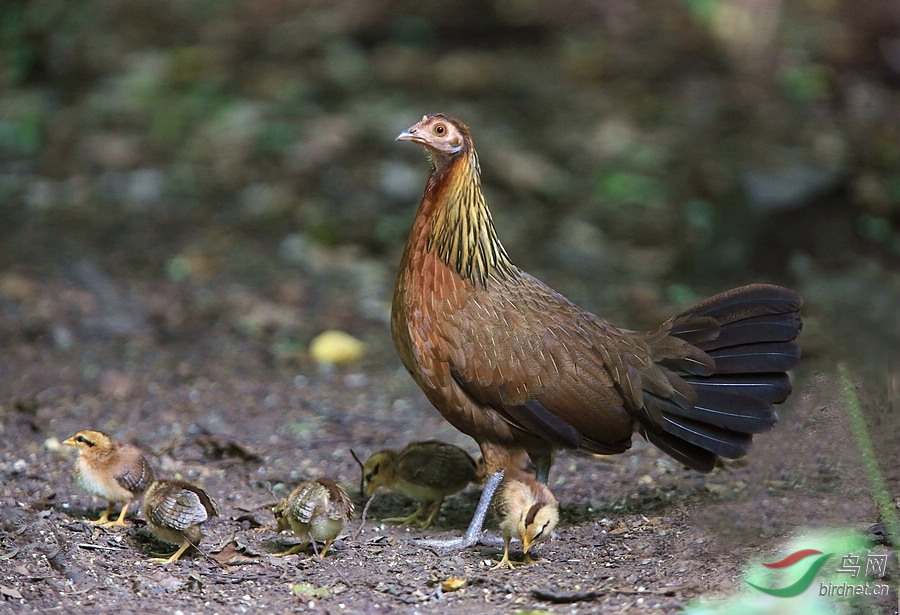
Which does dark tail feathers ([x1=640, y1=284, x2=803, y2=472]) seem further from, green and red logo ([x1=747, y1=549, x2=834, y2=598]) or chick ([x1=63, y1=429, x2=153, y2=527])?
chick ([x1=63, y1=429, x2=153, y2=527])

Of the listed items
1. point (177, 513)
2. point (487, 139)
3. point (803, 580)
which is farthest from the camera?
point (487, 139)

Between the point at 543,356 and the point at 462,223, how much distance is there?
0.75m

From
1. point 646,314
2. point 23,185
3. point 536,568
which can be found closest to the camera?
point 536,568

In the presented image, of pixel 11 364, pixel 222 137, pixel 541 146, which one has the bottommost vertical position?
pixel 11 364

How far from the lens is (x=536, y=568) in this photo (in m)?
4.75

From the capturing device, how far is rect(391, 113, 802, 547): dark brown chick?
16.3ft

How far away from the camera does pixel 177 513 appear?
4.54 m

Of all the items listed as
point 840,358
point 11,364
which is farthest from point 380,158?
point 840,358

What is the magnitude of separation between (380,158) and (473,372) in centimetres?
625

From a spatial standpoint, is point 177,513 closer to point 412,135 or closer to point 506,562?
point 506,562

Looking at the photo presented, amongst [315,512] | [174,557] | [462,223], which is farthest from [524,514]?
[174,557]

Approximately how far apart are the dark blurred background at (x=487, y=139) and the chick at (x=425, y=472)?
3.44 metres

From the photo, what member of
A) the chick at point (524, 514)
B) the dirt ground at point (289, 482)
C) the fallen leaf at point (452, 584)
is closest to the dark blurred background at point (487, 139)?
the dirt ground at point (289, 482)

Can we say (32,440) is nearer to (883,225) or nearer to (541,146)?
(541,146)
